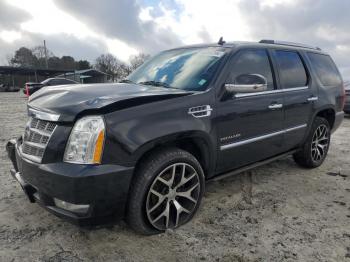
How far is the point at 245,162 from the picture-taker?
3.73 meters

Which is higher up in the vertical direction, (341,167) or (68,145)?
(68,145)

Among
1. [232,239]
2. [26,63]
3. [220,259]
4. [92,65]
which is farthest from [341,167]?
[26,63]

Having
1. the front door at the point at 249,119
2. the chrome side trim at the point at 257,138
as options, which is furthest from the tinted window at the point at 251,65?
the chrome side trim at the point at 257,138

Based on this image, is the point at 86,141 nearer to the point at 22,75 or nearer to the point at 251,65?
the point at 251,65

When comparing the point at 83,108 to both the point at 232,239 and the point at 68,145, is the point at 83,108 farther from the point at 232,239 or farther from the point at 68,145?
the point at 232,239

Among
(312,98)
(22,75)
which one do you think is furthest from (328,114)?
(22,75)

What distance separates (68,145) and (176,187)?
1.07 m

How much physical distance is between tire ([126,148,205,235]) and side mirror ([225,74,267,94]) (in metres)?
0.82

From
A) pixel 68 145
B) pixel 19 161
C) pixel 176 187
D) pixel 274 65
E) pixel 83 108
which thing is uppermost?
pixel 274 65

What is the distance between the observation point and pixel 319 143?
16.7 ft

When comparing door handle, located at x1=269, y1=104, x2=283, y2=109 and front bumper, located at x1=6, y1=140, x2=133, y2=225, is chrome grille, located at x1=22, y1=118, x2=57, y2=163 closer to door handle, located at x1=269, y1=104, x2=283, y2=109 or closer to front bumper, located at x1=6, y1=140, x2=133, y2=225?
front bumper, located at x1=6, y1=140, x2=133, y2=225

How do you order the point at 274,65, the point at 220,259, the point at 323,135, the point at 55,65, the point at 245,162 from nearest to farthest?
1. the point at 220,259
2. the point at 245,162
3. the point at 274,65
4. the point at 323,135
5. the point at 55,65

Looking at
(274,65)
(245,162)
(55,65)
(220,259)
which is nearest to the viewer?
(220,259)

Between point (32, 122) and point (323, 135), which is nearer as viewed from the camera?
point (32, 122)
